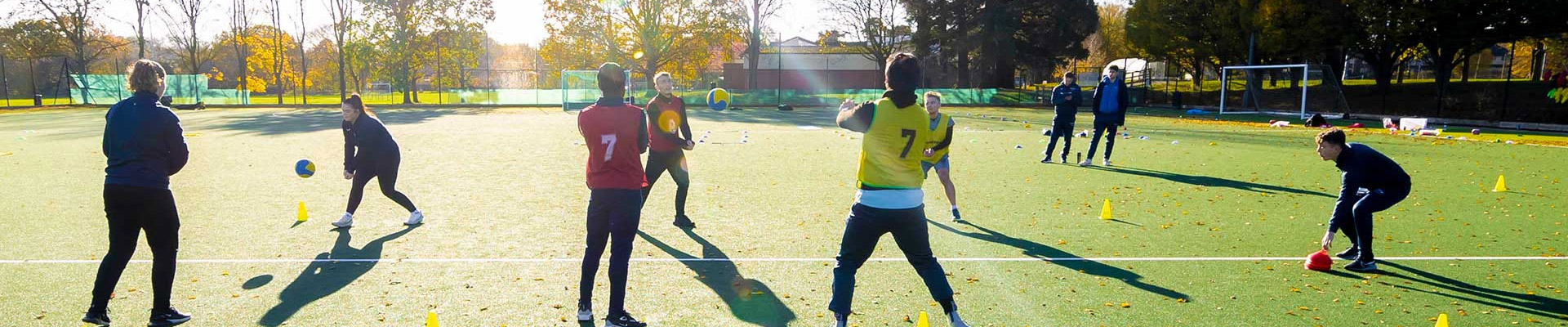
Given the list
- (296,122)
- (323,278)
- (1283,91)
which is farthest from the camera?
(1283,91)

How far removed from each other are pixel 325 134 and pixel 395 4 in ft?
91.9

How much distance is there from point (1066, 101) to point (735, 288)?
838cm

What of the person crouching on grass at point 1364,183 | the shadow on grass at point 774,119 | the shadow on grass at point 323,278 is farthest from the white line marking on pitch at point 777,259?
the shadow on grass at point 774,119

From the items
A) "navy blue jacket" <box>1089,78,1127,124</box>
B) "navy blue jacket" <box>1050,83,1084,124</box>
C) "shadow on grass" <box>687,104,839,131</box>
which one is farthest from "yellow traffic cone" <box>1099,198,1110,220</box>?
"shadow on grass" <box>687,104,839,131</box>

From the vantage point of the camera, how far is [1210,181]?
1091 centimetres

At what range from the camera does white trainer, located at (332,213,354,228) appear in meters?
7.46

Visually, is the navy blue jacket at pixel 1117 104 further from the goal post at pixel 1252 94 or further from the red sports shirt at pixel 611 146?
the goal post at pixel 1252 94

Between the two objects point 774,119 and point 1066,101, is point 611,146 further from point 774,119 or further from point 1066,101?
point 774,119

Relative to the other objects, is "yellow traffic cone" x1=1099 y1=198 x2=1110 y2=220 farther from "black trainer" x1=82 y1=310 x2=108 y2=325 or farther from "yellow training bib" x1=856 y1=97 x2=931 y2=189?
"black trainer" x1=82 y1=310 x2=108 y2=325

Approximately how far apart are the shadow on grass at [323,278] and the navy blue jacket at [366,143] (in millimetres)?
781

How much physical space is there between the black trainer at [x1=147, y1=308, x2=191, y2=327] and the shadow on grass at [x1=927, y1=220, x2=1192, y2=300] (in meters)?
5.34

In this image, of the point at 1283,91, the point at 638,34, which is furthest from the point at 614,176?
the point at 638,34

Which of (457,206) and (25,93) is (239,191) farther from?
(25,93)

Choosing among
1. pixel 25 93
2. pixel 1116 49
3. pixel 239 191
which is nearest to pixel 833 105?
pixel 1116 49
